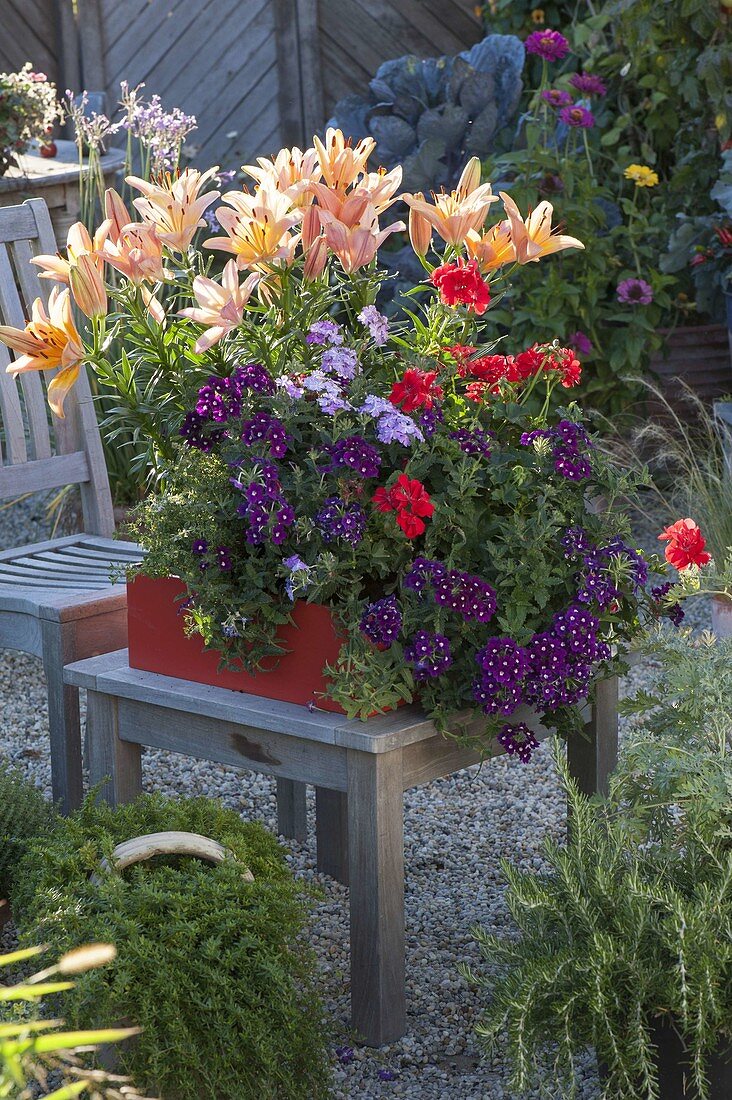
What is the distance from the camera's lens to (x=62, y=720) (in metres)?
2.34

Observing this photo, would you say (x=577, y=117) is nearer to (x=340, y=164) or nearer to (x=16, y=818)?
(x=340, y=164)

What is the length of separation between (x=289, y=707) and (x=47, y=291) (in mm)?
1609

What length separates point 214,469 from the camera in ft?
6.17

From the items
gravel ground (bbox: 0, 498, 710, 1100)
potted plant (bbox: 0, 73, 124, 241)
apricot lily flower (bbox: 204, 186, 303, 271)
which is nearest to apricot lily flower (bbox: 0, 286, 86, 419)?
apricot lily flower (bbox: 204, 186, 303, 271)

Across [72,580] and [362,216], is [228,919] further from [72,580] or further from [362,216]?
[72,580]

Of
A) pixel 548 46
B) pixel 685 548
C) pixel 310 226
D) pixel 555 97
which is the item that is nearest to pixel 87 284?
pixel 310 226

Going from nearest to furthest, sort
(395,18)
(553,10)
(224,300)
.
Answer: (224,300)
(553,10)
(395,18)

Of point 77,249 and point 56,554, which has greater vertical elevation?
point 77,249

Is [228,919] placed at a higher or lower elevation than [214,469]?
lower

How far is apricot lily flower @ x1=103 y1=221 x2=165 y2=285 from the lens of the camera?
182 centimetres

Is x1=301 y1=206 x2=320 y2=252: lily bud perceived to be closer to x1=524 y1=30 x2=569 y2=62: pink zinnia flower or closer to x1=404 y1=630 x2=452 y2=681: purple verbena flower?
x1=404 y1=630 x2=452 y2=681: purple verbena flower

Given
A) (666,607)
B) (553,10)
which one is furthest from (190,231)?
(553,10)

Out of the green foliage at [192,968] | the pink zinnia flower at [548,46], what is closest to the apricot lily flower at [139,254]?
the green foliage at [192,968]

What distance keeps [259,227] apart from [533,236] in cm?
40
